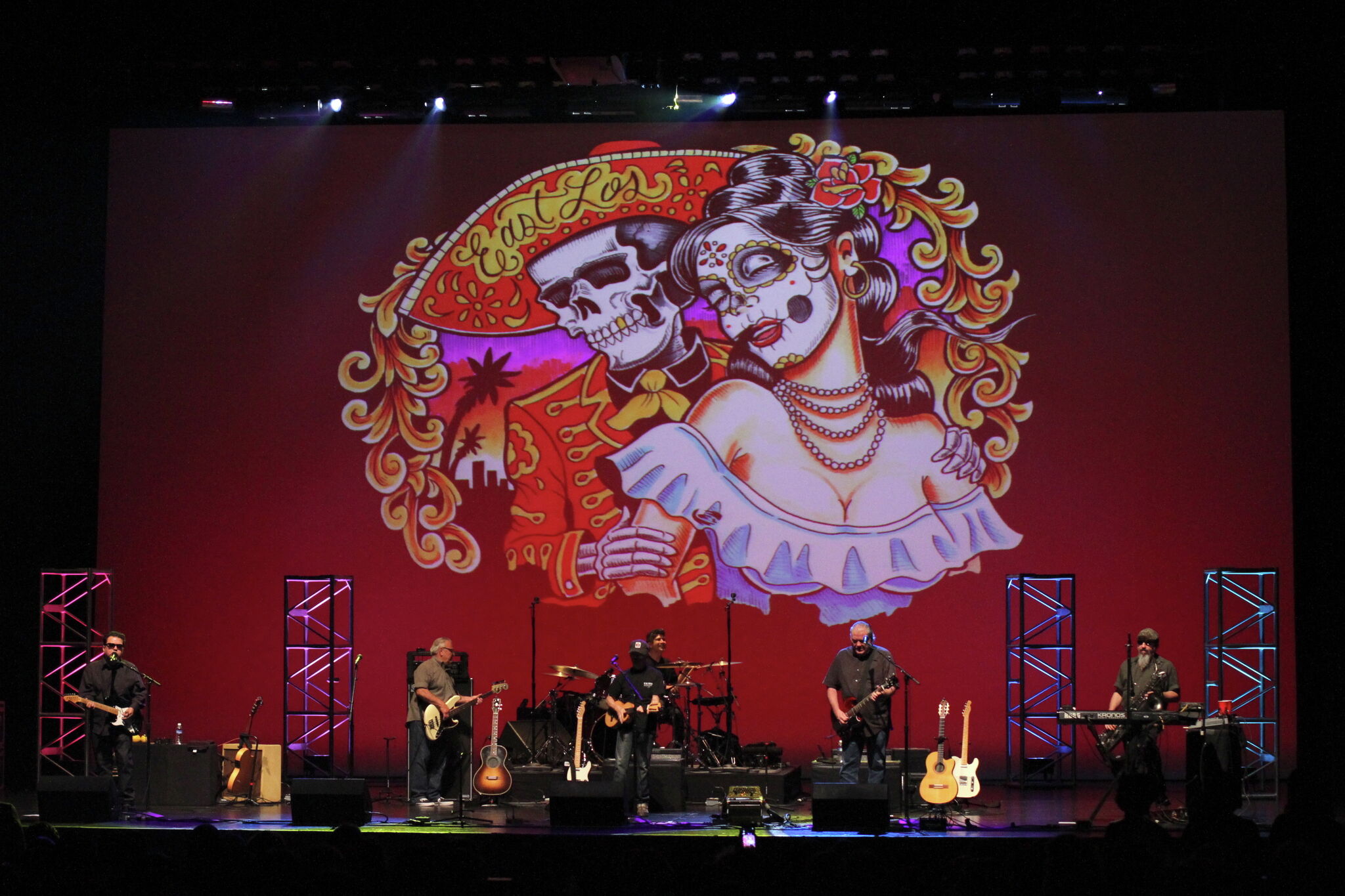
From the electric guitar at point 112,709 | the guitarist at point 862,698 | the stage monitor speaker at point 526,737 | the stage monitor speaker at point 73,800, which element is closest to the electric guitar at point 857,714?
the guitarist at point 862,698

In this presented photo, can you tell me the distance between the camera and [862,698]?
→ 10992 mm

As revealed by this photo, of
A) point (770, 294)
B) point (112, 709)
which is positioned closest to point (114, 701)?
point (112, 709)

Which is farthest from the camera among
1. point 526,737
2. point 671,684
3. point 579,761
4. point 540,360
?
point 540,360

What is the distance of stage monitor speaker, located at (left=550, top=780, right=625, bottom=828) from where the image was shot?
400 inches

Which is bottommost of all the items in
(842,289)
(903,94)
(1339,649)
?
(1339,649)

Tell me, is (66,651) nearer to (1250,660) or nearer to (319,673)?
(319,673)

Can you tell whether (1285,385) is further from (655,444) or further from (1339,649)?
(655,444)

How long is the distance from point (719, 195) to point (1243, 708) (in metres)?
6.76

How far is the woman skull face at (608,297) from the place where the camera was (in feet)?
44.2

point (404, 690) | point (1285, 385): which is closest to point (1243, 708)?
point (1285, 385)

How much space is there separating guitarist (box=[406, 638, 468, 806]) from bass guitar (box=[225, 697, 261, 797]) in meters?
1.54

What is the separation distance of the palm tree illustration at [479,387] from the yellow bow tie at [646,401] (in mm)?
1095

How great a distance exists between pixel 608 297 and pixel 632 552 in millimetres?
2463

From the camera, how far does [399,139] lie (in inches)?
543
